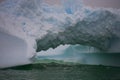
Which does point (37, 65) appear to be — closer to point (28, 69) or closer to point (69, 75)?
point (28, 69)

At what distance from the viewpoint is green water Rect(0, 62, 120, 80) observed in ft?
9.49

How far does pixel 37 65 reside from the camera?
298 centimetres

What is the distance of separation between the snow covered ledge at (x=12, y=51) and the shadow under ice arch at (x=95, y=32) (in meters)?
0.35

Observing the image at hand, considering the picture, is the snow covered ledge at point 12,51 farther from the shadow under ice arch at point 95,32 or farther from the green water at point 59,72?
the shadow under ice arch at point 95,32

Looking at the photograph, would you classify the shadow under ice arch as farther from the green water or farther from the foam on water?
the green water

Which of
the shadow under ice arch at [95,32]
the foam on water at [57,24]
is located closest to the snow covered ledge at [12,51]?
the foam on water at [57,24]

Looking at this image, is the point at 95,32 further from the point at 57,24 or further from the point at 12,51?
the point at 12,51

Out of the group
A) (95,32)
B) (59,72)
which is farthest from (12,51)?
(95,32)

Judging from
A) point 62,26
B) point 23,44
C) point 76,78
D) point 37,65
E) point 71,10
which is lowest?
point 76,78

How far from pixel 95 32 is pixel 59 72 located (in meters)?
0.72

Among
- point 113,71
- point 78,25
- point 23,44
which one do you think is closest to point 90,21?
point 78,25

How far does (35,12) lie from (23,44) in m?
0.44

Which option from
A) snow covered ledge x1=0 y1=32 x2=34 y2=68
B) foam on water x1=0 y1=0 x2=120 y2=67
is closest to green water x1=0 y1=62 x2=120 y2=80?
snow covered ledge x1=0 y1=32 x2=34 y2=68

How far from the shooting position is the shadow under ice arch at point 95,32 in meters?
3.07
